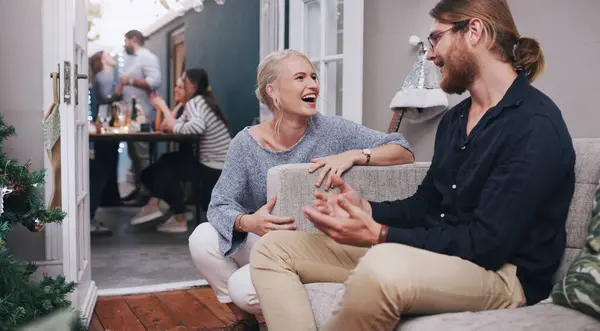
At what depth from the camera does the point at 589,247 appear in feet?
4.08

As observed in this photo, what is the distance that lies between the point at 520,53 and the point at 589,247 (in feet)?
1.53

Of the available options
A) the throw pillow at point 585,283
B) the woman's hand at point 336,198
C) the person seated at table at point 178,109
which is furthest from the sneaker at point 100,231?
the throw pillow at point 585,283

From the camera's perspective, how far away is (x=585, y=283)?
1179mm

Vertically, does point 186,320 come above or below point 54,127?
below

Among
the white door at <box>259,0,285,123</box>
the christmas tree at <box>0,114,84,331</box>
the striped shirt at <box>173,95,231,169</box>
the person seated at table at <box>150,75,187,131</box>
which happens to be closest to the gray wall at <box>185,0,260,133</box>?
the person seated at table at <box>150,75,187,131</box>

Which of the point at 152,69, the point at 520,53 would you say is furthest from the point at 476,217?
the point at 152,69

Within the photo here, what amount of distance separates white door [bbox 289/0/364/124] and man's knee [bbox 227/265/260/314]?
3.81 ft

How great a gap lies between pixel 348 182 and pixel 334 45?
1450 millimetres

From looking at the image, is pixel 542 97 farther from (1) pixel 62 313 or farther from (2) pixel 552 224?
(1) pixel 62 313

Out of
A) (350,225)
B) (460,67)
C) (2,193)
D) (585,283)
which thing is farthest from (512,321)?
(2,193)

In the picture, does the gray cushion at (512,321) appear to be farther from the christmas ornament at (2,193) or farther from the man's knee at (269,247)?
the christmas ornament at (2,193)

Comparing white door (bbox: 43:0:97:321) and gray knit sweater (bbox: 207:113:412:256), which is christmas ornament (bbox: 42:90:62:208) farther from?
gray knit sweater (bbox: 207:113:412:256)

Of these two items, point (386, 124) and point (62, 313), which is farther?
point (386, 124)

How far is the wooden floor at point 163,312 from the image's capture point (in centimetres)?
248
